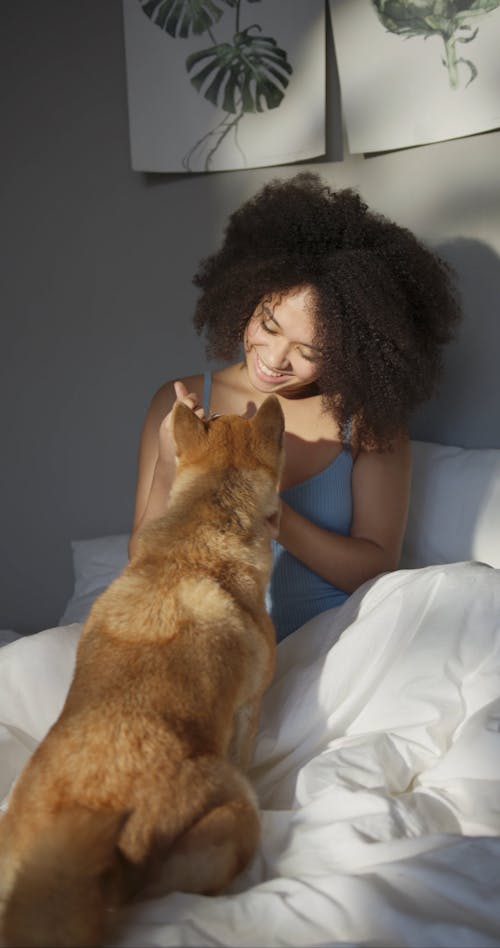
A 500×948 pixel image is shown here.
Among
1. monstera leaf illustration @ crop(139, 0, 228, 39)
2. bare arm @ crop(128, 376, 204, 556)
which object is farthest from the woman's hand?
monstera leaf illustration @ crop(139, 0, 228, 39)

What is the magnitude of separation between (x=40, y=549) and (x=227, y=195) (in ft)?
3.82

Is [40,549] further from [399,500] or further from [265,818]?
[265,818]

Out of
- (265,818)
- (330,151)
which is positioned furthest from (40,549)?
(265,818)

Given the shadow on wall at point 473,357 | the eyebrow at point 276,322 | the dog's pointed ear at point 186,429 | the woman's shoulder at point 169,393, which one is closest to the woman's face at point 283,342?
the eyebrow at point 276,322

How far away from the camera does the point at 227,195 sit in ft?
8.66

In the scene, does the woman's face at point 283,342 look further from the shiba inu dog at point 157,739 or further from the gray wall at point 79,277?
the gray wall at point 79,277

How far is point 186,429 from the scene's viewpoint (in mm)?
1496

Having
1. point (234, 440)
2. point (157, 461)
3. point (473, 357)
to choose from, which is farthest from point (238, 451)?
point (473, 357)

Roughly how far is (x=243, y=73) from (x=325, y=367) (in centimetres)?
106

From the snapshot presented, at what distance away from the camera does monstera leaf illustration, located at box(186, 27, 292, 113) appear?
249cm

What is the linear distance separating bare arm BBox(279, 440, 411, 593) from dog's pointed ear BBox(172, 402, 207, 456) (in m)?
0.38

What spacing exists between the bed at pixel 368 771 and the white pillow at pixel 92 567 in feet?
2.49

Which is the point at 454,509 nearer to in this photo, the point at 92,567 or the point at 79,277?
the point at 92,567

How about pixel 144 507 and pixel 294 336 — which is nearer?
pixel 294 336
